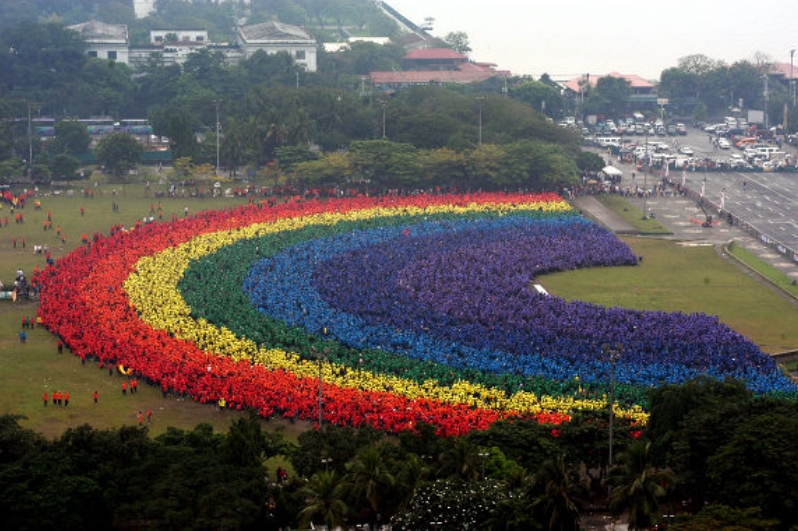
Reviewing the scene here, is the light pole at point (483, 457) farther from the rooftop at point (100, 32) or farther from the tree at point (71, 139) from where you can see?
the rooftop at point (100, 32)

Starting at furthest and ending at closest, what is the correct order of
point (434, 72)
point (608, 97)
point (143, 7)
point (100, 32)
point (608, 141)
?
point (143, 7) < point (434, 72) < point (100, 32) < point (608, 97) < point (608, 141)

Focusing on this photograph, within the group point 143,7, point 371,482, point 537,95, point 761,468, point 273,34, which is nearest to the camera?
point 761,468

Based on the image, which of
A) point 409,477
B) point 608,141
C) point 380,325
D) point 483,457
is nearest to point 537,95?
point 608,141

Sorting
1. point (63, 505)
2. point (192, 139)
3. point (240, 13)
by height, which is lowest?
point (63, 505)

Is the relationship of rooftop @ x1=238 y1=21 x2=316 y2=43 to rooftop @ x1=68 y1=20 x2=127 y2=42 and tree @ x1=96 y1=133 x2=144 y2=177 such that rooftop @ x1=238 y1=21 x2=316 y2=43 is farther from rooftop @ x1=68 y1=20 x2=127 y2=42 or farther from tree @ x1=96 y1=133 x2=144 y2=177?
tree @ x1=96 y1=133 x2=144 y2=177

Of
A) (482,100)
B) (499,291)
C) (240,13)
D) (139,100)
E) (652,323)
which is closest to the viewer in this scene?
(652,323)

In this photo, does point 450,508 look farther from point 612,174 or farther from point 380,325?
point 612,174

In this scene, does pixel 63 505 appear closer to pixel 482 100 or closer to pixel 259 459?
pixel 259 459

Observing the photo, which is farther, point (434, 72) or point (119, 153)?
point (434, 72)

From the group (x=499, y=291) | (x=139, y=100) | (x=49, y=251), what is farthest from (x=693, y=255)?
(x=139, y=100)
